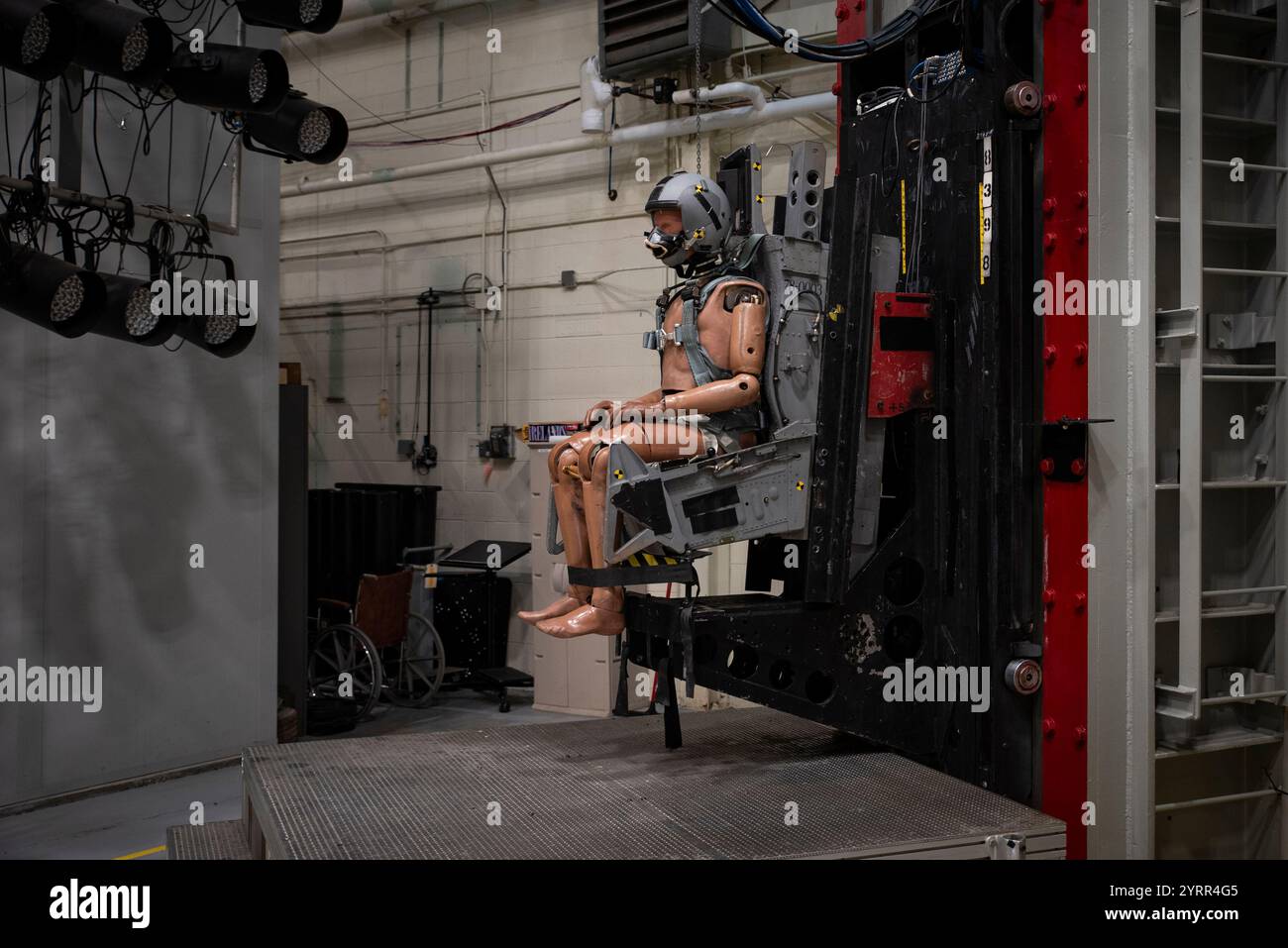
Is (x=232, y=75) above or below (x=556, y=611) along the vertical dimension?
above

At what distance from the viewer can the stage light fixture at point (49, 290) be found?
5.48 meters

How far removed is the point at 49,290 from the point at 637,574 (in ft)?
10.8

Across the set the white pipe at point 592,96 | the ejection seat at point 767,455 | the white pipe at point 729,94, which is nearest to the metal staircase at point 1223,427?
the ejection seat at point 767,455

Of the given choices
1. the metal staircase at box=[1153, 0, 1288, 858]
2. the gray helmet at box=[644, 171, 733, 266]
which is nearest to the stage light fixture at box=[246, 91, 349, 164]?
the gray helmet at box=[644, 171, 733, 266]

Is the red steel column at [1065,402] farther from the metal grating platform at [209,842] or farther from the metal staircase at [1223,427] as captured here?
the metal grating platform at [209,842]

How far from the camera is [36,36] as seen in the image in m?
5.04

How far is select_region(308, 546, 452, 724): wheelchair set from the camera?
8.89 metres

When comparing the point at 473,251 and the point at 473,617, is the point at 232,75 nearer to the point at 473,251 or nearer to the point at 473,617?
the point at 473,251

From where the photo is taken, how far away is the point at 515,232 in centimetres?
1093

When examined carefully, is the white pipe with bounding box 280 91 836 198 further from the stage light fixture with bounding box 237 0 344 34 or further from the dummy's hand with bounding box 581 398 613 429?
the dummy's hand with bounding box 581 398 613 429

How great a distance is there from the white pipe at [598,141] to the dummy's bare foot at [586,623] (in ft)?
17.8

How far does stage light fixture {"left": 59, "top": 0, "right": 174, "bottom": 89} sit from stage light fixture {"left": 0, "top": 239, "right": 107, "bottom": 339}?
96cm

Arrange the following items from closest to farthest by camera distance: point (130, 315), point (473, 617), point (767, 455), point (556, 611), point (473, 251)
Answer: point (767, 455) < point (556, 611) < point (130, 315) < point (473, 617) < point (473, 251)

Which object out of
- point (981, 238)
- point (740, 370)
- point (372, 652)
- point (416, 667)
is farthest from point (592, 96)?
point (981, 238)
